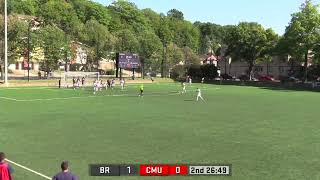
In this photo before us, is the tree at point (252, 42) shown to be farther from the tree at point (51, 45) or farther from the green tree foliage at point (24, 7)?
the green tree foliage at point (24, 7)

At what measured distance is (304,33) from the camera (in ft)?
287

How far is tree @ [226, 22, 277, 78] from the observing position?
10706 centimetres

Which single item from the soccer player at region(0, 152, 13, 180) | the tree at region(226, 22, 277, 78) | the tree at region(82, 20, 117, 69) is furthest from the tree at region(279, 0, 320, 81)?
the soccer player at region(0, 152, 13, 180)

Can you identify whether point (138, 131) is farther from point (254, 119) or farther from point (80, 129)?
point (254, 119)

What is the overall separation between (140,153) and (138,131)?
6206 mm

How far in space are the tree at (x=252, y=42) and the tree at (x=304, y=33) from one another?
1612 centimetres

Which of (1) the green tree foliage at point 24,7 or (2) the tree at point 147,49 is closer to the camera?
(2) the tree at point 147,49

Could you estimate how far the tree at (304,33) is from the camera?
86.6 m

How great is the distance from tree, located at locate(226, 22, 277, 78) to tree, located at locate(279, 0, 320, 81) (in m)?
16.1

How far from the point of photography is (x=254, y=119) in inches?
1243

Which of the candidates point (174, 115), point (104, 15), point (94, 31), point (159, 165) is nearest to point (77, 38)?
point (94, 31)

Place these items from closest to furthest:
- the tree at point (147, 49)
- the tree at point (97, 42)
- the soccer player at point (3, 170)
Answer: the soccer player at point (3, 170) < the tree at point (97, 42) < the tree at point (147, 49)
